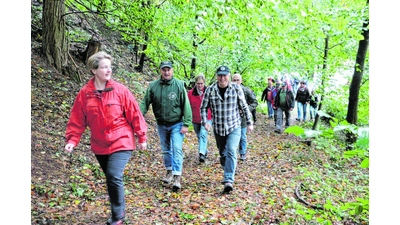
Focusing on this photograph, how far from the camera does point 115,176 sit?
3.63m

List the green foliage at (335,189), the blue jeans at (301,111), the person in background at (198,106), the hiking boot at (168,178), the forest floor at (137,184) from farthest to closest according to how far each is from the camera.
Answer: the blue jeans at (301,111)
the person in background at (198,106)
the hiking boot at (168,178)
the forest floor at (137,184)
the green foliage at (335,189)

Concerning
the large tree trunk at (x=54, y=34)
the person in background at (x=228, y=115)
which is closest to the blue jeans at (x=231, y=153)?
the person in background at (x=228, y=115)

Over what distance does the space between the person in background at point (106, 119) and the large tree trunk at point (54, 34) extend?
14.9 feet

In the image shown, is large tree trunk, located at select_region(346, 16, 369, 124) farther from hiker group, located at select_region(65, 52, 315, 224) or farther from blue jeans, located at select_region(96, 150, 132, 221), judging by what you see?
blue jeans, located at select_region(96, 150, 132, 221)

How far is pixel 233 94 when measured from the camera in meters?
5.26

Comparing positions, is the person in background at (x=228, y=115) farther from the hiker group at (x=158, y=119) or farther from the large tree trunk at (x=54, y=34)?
the large tree trunk at (x=54, y=34)

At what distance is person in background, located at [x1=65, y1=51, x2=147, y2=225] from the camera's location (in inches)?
142

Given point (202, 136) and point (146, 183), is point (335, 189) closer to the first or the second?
point (202, 136)

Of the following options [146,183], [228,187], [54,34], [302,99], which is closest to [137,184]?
[146,183]

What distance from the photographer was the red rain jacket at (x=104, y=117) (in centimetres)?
359

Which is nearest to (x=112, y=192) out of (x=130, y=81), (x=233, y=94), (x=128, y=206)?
(x=128, y=206)

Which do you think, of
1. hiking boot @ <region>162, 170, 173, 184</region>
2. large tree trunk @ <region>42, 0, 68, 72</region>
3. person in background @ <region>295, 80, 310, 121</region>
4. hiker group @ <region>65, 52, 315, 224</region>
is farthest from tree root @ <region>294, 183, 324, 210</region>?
person in background @ <region>295, 80, 310, 121</region>

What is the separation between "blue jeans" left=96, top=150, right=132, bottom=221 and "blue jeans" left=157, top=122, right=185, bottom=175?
165 centimetres
